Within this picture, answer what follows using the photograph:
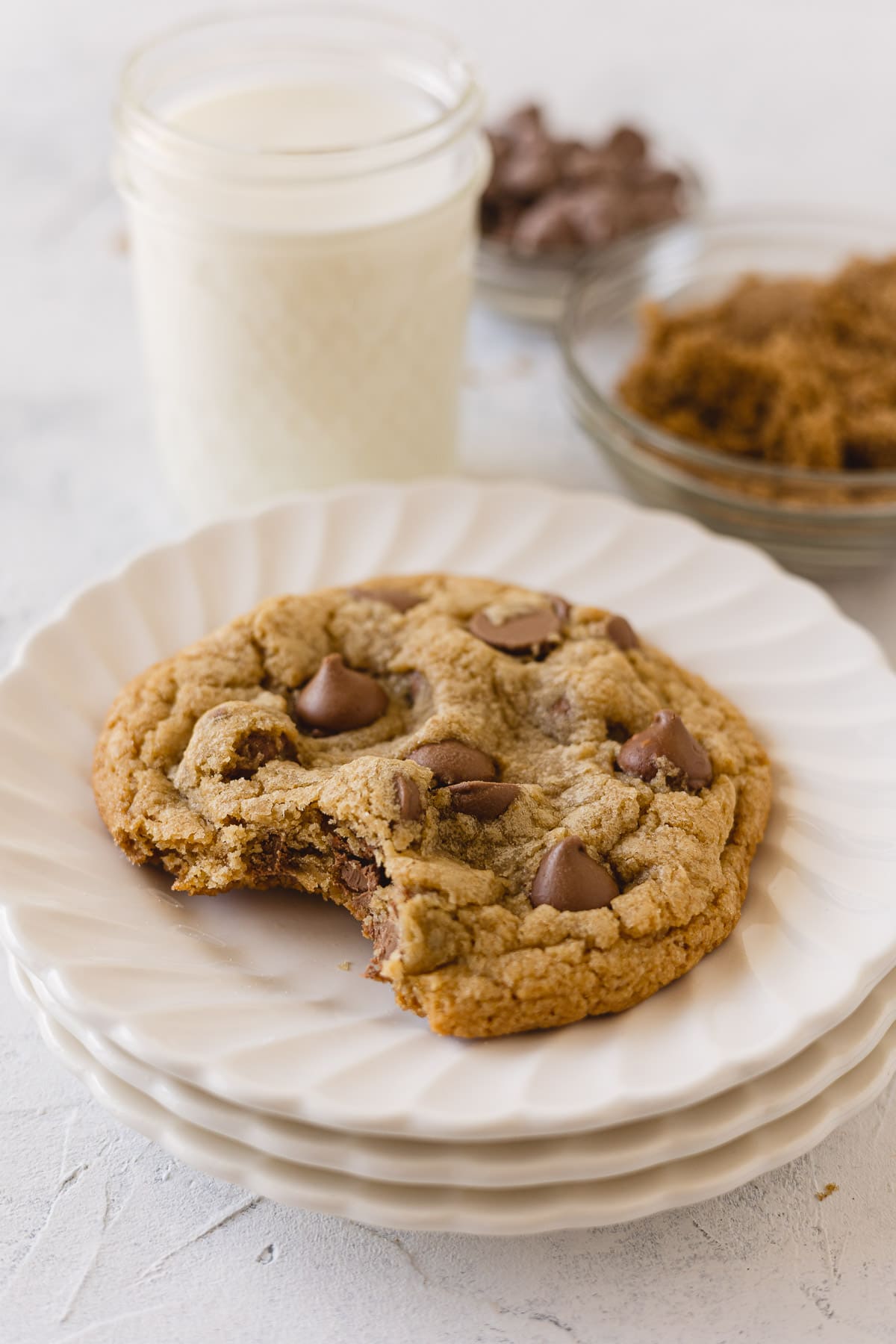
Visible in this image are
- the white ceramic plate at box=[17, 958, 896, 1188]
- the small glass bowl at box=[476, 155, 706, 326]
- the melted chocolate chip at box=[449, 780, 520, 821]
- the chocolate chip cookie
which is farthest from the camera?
the small glass bowl at box=[476, 155, 706, 326]

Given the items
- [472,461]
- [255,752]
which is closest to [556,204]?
[472,461]

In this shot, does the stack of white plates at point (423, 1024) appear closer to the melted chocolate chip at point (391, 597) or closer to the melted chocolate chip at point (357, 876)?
the melted chocolate chip at point (357, 876)

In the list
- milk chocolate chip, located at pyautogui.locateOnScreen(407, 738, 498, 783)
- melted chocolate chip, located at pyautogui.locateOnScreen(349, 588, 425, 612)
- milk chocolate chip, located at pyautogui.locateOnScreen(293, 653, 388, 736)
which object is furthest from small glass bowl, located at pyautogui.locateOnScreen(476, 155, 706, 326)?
milk chocolate chip, located at pyautogui.locateOnScreen(407, 738, 498, 783)

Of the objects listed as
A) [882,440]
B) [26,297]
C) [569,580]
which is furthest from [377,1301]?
[26,297]

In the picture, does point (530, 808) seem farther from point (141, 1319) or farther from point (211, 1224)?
point (141, 1319)

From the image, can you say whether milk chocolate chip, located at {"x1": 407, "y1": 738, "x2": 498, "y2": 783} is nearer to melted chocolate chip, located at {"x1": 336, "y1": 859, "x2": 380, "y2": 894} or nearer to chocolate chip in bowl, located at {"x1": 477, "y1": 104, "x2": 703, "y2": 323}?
melted chocolate chip, located at {"x1": 336, "y1": 859, "x2": 380, "y2": 894}

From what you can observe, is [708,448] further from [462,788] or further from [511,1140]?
[511,1140]

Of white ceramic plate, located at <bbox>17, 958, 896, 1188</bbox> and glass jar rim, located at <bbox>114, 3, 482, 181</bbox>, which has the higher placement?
glass jar rim, located at <bbox>114, 3, 482, 181</bbox>
